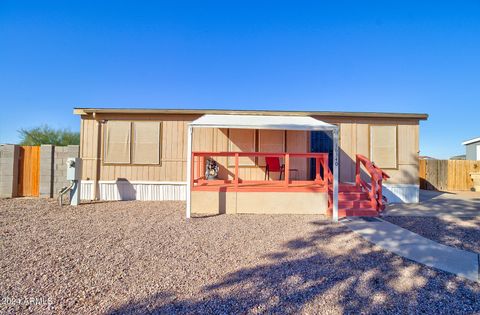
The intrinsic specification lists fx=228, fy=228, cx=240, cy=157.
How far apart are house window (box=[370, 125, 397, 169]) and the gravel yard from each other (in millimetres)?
2479

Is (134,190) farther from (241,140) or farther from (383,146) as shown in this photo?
(383,146)

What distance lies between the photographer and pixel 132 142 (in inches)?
304

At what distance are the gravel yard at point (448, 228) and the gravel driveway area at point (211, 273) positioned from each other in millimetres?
1427

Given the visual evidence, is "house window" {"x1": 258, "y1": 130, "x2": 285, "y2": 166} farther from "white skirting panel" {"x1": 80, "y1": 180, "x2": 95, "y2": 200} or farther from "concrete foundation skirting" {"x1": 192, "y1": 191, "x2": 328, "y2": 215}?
"white skirting panel" {"x1": 80, "y1": 180, "x2": 95, "y2": 200}

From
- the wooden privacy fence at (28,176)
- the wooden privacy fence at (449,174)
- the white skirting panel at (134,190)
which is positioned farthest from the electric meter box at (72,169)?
the wooden privacy fence at (449,174)

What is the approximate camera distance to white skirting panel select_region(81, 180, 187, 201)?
7691 mm

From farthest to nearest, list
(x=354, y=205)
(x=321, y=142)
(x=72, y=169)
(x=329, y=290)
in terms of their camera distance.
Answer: (x=321, y=142) < (x=72, y=169) < (x=354, y=205) < (x=329, y=290)

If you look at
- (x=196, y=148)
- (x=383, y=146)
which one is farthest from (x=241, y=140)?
(x=383, y=146)

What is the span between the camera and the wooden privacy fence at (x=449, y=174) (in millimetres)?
11461

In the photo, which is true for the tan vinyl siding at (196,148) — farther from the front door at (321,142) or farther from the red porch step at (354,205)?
the red porch step at (354,205)

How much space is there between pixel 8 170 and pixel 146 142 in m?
4.83

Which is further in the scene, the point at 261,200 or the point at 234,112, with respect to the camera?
the point at 234,112

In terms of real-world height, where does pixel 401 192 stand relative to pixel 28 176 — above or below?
below

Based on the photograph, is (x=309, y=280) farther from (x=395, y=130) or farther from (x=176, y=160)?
(x=395, y=130)
